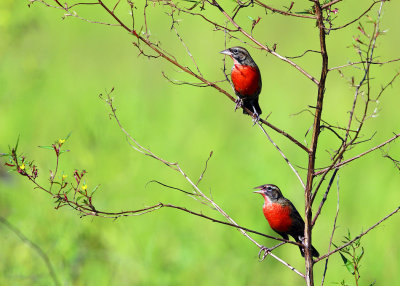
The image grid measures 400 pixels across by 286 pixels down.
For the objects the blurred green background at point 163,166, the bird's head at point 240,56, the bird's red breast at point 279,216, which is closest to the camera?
the bird's red breast at point 279,216

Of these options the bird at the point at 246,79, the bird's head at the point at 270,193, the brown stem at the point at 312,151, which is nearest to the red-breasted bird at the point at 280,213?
the bird's head at the point at 270,193

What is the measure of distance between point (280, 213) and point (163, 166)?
3456 mm

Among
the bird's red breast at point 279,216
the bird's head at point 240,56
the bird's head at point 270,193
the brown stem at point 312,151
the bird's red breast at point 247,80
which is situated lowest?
the brown stem at point 312,151

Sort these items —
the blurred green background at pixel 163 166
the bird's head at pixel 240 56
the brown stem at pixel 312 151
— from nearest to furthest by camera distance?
the brown stem at pixel 312 151 → the bird's head at pixel 240 56 → the blurred green background at pixel 163 166

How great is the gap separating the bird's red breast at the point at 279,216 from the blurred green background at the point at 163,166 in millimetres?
850

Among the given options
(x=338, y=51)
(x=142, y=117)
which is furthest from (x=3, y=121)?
(x=338, y=51)

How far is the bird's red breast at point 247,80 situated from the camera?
4215 millimetres

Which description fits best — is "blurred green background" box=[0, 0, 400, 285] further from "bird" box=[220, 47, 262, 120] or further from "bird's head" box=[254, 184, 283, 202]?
"bird's head" box=[254, 184, 283, 202]

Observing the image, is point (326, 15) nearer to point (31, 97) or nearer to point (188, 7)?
point (188, 7)

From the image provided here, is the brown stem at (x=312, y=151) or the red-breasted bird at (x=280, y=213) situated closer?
the brown stem at (x=312, y=151)

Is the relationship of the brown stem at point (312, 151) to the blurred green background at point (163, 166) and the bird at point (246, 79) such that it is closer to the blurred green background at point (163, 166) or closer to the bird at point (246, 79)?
the bird at point (246, 79)

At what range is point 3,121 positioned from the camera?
716cm

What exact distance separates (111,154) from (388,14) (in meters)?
5.82

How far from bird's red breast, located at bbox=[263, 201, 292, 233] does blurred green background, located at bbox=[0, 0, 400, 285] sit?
0.85 m
